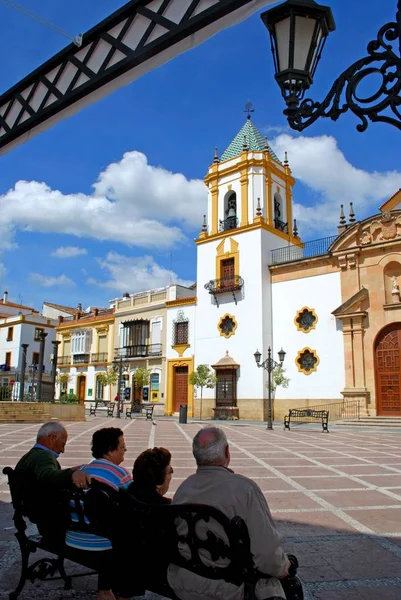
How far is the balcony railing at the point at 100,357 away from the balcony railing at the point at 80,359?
843mm

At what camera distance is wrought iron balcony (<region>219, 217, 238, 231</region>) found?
99.8 feet

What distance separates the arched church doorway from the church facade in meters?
0.05

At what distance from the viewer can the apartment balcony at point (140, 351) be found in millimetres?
33844

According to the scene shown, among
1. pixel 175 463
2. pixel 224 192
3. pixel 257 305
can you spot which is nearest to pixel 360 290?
pixel 257 305

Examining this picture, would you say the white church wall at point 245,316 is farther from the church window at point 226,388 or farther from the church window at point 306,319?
the church window at point 306,319

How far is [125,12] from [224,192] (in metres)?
28.8

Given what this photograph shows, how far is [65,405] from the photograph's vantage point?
73.8 feet

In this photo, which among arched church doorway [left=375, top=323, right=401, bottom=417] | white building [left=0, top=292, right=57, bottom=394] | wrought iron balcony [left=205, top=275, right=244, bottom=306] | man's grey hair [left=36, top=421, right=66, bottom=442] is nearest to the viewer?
man's grey hair [left=36, top=421, right=66, bottom=442]

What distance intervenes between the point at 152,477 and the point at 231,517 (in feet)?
2.80

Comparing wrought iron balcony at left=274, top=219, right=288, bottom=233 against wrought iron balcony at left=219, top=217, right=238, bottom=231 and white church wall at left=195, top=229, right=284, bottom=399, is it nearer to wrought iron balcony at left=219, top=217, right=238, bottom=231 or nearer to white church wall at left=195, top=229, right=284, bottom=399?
white church wall at left=195, top=229, right=284, bottom=399

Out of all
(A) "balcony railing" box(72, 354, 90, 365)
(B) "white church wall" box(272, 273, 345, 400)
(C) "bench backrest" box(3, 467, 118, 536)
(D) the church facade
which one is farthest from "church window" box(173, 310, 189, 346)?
(C) "bench backrest" box(3, 467, 118, 536)

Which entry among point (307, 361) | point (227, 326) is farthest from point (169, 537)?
point (227, 326)

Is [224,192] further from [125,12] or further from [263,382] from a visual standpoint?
[125,12]

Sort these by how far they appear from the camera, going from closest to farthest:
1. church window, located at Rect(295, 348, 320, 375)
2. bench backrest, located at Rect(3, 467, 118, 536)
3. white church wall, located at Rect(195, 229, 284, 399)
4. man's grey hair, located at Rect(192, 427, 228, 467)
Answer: man's grey hair, located at Rect(192, 427, 228, 467)
bench backrest, located at Rect(3, 467, 118, 536)
church window, located at Rect(295, 348, 320, 375)
white church wall, located at Rect(195, 229, 284, 399)
